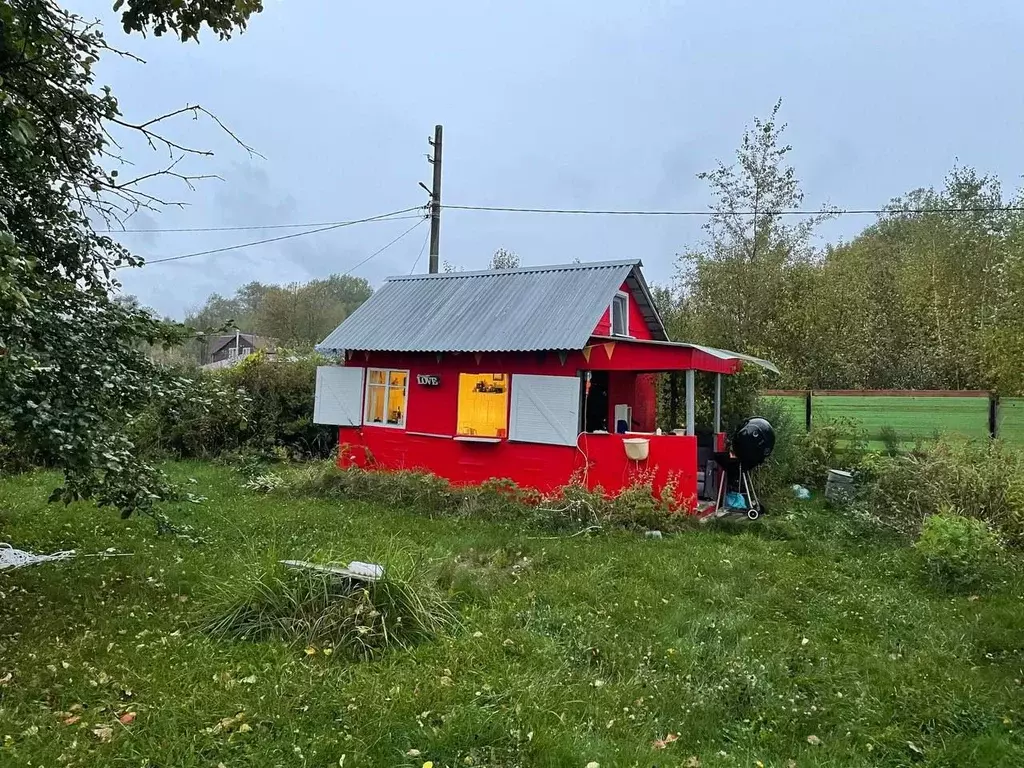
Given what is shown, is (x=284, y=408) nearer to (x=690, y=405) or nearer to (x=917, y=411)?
(x=690, y=405)

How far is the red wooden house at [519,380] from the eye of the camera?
345 inches

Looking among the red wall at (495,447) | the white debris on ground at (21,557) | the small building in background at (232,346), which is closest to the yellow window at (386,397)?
the red wall at (495,447)

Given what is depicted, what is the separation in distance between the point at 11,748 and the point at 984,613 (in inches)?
236

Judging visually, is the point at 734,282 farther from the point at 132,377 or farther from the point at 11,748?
the point at 11,748

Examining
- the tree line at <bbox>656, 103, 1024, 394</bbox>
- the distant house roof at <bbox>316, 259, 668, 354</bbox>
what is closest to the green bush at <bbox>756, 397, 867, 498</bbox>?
the distant house roof at <bbox>316, 259, 668, 354</bbox>

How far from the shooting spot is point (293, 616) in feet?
13.6

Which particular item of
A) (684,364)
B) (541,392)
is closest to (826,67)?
(684,364)

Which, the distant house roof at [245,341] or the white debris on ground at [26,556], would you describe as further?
the distant house roof at [245,341]

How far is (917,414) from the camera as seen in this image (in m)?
10.4

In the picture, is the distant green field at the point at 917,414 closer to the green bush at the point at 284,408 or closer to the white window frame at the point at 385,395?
the white window frame at the point at 385,395

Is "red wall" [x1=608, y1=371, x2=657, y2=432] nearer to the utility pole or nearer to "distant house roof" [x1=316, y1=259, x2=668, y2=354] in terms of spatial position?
"distant house roof" [x1=316, y1=259, x2=668, y2=354]

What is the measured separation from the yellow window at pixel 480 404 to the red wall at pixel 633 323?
73.4 inches

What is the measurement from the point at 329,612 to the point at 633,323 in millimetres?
8377

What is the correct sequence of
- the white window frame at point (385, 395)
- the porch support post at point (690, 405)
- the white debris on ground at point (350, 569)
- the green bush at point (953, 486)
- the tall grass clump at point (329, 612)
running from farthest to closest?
1. the white window frame at point (385, 395)
2. the porch support post at point (690, 405)
3. the green bush at point (953, 486)
4. the white debris on ground at point (350, 569)
5. the tall grass clump at point (329, 612)
